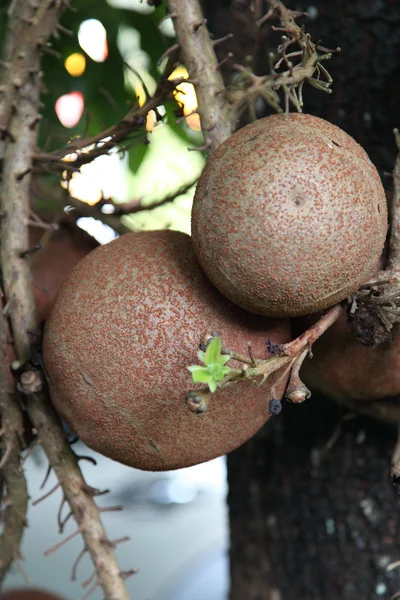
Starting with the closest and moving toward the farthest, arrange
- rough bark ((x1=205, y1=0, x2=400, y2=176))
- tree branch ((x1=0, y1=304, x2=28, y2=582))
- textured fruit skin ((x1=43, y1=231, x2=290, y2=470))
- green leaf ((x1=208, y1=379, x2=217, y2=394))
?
green leaf ((x1=208, y1=379, x2=217, y2=394)), textured fruit skin ((x1=43, y1=231, x2=290, y2=470)), tree branch ((x1=0, y1=304, x2=28, y2=582)), rough bark ((x1=205, y1=0, x2=400, y2=176))

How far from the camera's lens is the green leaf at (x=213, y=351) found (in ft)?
1.58

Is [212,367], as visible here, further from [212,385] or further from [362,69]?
[362,69]

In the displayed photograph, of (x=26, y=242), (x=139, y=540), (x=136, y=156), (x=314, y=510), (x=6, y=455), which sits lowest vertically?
(x=139, y=540)

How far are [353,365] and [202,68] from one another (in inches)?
13.4

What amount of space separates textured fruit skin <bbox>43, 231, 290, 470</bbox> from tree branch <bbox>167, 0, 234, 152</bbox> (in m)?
0.12

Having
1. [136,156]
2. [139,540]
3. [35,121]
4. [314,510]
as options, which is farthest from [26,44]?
[139,540]

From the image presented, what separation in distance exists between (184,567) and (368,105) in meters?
2.08

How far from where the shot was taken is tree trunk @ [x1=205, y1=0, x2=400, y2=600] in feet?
3.04

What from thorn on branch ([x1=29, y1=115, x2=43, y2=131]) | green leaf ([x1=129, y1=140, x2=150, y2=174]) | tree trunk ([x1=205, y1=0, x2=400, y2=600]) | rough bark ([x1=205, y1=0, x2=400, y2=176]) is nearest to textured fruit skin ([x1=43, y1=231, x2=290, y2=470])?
thorn on branch ([x1=29, y1=115, x2=43, y2=131])

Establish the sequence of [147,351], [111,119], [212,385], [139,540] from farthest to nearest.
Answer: [139,540] → [111,119] → [147,351] → [212,385]

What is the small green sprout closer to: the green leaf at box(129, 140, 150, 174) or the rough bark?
the rough bark

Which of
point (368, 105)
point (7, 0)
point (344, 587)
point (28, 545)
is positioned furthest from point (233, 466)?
point (28, 545)

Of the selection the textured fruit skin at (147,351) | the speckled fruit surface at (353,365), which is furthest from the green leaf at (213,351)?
the speckled fruit surface at (353,365)

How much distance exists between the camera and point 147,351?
60 centimetres
